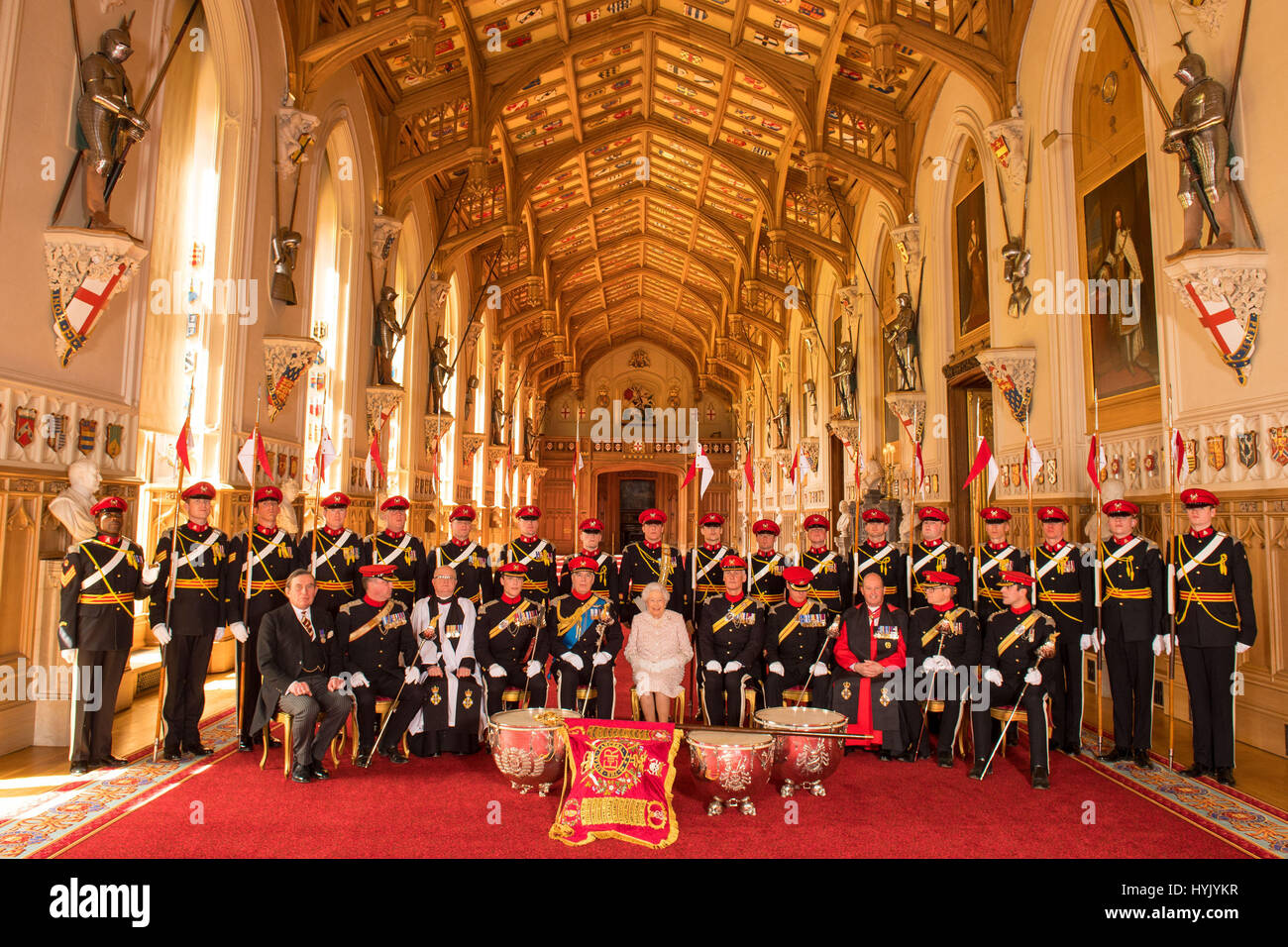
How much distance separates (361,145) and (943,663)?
11.4 meters

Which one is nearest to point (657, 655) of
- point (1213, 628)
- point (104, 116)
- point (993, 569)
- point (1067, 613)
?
point (993, 569)

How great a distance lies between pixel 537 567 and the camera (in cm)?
732

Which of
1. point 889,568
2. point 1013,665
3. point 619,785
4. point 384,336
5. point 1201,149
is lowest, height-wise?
point 619,785

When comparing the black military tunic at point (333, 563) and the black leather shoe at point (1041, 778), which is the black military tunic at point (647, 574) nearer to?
the black military tunic at point (333, 563)

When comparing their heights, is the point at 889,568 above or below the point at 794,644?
above

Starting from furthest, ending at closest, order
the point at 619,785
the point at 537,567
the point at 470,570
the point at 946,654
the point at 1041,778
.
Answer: the point at 470,570 < the point at 537,567 < the point at 946,654 < the point at 1041,778 < the point at 619,785

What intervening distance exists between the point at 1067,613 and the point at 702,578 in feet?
10.4

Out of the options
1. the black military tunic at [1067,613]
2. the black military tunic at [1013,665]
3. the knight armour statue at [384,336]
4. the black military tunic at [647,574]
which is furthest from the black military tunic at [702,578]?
the knight armour statue at [384,336]

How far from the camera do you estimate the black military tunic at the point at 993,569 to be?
6836 mm

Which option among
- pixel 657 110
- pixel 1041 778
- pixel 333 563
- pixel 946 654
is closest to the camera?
pixel 1041 778

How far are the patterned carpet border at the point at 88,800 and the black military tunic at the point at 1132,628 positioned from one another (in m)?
6.70

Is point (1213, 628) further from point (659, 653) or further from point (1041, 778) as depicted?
point (659, 653)

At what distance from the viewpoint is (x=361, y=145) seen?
12508 millimetres

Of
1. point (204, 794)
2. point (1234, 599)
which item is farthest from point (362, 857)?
point (1234, 599)
